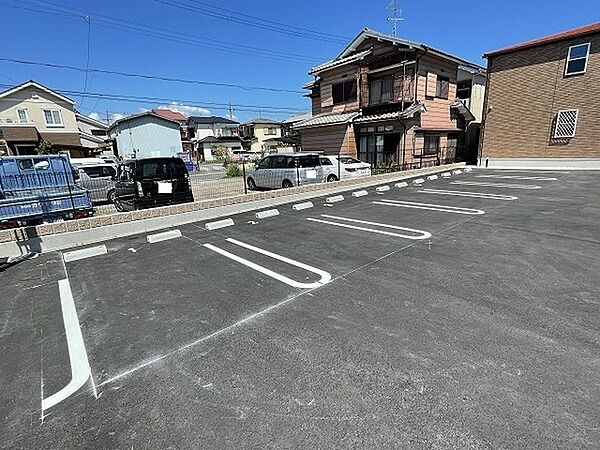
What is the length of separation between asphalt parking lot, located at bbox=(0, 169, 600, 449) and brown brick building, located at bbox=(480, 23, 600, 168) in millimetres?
12258

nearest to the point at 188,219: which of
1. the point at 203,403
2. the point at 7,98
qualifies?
the point at 203,403

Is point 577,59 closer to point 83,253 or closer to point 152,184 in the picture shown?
point 152,184

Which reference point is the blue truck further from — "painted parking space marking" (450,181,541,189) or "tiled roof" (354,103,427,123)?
"tiled roof" (354,103,427,123)

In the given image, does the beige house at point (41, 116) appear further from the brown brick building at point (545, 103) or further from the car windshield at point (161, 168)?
the brown brick building at point (545, 103)

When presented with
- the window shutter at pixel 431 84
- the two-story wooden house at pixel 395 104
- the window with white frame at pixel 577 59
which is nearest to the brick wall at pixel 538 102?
the window with white frame at pixel 577 59

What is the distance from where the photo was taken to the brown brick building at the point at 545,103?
1323 centimetres

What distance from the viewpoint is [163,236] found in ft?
20.3

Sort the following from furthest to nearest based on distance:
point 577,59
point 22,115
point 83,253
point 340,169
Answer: point 22,115, point 577,59, point 340,169, point 83,253

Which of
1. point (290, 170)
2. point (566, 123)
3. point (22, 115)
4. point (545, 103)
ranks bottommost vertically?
point (290, 170)

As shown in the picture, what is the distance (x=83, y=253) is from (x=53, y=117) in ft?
101

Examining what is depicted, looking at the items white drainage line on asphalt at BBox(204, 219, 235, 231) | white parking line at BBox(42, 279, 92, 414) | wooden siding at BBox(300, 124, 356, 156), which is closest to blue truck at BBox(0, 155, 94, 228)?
white drainage line on asphalt at BBox(204, 219, 235, 231)

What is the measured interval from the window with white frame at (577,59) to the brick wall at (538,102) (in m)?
0.15

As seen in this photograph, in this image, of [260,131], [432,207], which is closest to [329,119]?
[432,207]

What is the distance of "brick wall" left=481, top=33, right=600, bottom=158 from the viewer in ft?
43.5
